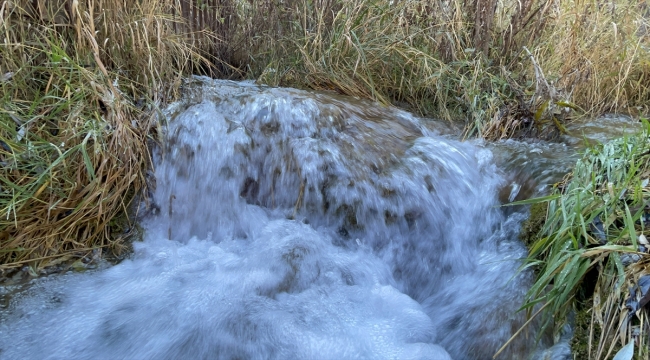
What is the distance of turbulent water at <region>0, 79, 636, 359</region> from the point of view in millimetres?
1801

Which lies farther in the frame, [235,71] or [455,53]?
[235,71]

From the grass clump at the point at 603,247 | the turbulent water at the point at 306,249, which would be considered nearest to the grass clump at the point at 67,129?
the turbulent water at the point at 306,249

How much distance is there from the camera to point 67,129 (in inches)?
85.7

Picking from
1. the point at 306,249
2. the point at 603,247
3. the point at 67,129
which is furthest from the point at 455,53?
the point at 67,129

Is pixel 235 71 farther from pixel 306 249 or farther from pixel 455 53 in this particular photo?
pixel 306 249

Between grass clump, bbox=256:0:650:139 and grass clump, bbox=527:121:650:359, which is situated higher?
grass clump, bbox=256:0:650:139

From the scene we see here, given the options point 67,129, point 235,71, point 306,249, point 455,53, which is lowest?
point 306,249

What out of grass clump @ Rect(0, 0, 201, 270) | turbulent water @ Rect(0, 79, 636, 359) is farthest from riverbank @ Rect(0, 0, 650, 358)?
turbulent water @ Rect(0, 79, 636, 359)

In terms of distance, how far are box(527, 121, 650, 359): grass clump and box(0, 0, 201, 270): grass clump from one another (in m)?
1.82

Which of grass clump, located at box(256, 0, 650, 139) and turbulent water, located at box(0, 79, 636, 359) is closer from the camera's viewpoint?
turbulent water, located at box(0, 79, 636, 359)

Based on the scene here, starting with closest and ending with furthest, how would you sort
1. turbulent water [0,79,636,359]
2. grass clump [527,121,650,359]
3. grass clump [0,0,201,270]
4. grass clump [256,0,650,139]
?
1. grass clump [527,121,650,359]
2. turbulent water [0,79,636,359]
3. grass clump [0,0,201,270]
4. grass clump [256,0,650,139]

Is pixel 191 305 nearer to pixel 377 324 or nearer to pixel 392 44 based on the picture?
pixel 377 324

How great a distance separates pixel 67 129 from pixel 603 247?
7.01 ft

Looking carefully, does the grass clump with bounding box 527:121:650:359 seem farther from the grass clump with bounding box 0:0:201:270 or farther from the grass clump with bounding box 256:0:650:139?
the grass clump with bounding box 0:0:201:270
